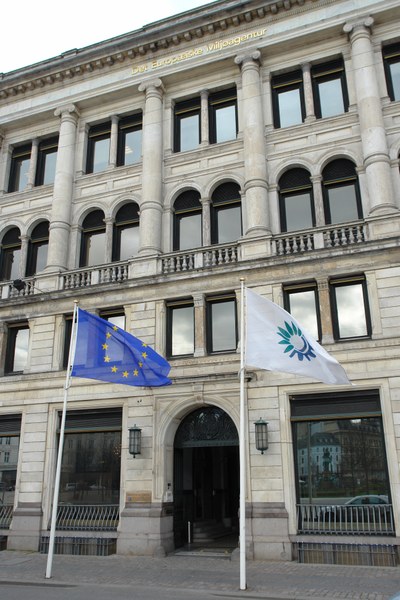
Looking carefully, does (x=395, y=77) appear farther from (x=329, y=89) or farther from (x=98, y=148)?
(x=98, y=148)

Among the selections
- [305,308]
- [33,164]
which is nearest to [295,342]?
[305,308]

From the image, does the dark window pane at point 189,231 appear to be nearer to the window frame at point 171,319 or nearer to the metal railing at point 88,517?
the window frame at point 171,319

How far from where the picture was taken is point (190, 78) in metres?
25.5

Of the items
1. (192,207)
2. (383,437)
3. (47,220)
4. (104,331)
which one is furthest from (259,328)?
(47,220)

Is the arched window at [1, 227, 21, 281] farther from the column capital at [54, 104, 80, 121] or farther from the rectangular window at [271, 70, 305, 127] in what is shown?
the rectangular window at [271, 70, 305, 127]

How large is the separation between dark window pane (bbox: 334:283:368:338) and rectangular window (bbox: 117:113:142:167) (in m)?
11.9

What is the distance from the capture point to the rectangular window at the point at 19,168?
2806 centimetres

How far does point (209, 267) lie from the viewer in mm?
20891

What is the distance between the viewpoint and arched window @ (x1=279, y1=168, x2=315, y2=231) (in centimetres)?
2188

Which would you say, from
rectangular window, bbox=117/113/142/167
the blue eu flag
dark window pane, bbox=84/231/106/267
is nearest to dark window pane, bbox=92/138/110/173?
rectangular window, bbox=117/113/142/167

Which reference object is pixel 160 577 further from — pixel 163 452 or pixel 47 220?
pixel 47 220

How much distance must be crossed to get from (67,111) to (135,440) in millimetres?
16527

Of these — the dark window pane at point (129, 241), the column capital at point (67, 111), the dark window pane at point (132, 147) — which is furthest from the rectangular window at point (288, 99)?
the column capital at point (67, 111)

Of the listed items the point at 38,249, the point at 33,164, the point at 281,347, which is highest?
the point at 33,164
